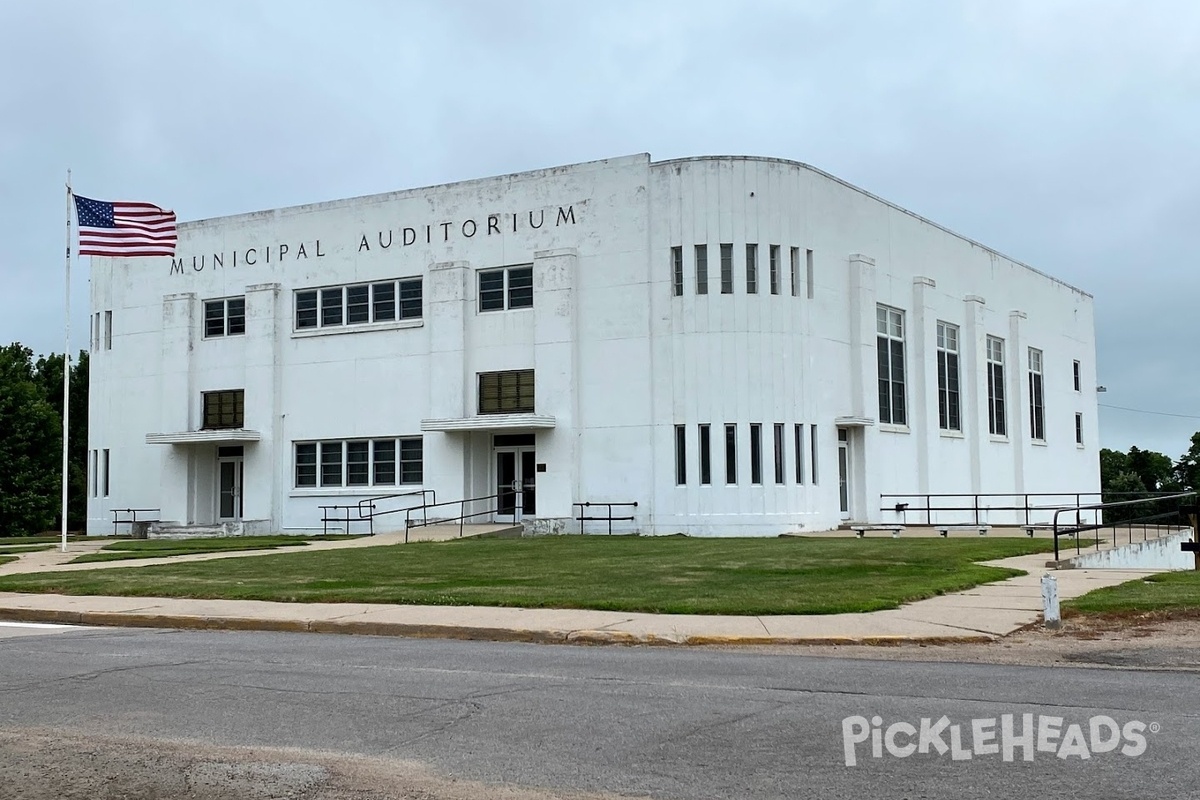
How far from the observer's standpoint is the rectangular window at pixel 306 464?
38969mm

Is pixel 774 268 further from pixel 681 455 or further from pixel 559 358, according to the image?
pixel 559 358

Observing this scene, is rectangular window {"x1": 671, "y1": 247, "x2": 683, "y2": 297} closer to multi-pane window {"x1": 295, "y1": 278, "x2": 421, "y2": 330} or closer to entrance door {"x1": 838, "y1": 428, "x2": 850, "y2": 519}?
entrance door {"x1": 838, "y1": 428, "x2": 850, "y2": 519}

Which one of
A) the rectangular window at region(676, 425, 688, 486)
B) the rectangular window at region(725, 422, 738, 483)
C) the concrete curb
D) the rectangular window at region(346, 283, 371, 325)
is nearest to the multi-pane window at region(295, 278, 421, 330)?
the rectangular window at region(346, 283, 371, 325)

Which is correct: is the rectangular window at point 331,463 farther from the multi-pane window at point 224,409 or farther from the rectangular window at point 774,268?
the rectangular window at point 774,268

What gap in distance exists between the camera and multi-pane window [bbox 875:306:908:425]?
37.8m

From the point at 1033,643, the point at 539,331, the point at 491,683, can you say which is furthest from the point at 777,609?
the point at 539,331

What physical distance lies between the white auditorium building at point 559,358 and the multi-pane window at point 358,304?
78mm

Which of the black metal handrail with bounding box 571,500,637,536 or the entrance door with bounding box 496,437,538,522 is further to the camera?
the entrance door with bounding box 496,437,538,522

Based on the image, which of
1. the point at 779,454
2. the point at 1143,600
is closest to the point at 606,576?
the point at 1143,600

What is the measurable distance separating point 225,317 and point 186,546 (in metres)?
11.1

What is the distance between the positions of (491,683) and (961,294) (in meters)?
36.5

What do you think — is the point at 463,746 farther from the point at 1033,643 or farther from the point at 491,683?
the point at 1033,643

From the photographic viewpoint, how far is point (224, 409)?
40.4m

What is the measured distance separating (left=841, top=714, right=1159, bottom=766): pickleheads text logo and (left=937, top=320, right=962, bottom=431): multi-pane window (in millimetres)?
33723
